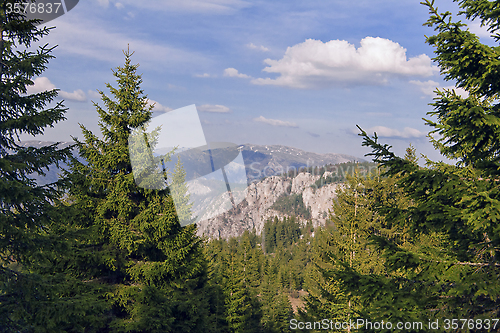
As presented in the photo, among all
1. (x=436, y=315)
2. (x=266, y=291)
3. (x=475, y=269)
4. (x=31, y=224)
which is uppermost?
(x=31, y=224)

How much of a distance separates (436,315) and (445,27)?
4894mm

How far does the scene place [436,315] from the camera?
5.11m

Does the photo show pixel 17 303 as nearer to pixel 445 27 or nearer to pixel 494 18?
pixel 445 27

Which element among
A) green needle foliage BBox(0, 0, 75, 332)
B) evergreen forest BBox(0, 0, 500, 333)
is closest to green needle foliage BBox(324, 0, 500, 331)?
evergreen forest BBox(0, 0, 500, 333)

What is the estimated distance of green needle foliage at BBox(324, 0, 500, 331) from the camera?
16.3 feet

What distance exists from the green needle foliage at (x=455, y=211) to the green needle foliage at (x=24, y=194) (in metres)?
6.49

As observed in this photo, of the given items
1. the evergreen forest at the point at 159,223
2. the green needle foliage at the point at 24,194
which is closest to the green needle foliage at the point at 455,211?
the evergreen forest at the point at 159,223

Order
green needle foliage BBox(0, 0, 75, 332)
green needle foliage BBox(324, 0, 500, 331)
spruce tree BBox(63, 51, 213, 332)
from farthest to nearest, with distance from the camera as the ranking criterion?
spruce tree BBox(63, 51, 213, 332), green needle foliage BBox(0, 0, 75, 332), green needle foliage BBox(324, 0, 500, 331)

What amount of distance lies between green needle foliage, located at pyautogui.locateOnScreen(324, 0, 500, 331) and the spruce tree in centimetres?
752

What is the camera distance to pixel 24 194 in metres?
6.34

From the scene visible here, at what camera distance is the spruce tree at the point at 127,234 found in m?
10.5

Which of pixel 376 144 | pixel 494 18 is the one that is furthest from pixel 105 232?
pixel 494 18

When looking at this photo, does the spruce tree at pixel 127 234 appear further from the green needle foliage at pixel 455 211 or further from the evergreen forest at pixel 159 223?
the green needle foliage at pixel 455 211

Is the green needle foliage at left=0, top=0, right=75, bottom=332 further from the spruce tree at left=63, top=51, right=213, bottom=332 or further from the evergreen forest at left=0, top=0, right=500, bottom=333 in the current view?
the spruce tree at left=63, top=51, right=213, bottom=332
